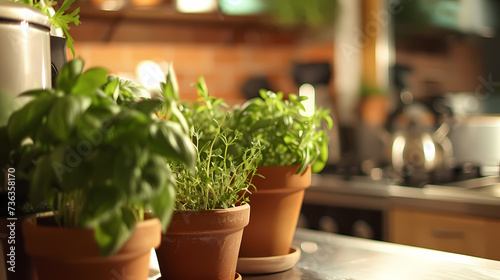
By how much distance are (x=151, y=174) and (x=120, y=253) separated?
108 millimetres

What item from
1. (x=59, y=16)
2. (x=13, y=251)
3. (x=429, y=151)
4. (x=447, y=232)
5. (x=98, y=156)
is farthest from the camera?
(x=429, y=151)

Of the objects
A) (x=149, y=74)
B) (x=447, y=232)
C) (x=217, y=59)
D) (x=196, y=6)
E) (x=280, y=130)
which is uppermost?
(x=196, y=6)

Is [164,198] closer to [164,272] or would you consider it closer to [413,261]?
[164,272]

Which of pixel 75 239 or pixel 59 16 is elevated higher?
pixel 59 16

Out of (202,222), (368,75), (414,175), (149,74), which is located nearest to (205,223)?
(202,222)

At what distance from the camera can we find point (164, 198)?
19.5 inches

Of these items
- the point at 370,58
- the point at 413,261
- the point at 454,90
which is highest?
the point at 370,58

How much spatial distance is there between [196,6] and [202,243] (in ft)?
7.73

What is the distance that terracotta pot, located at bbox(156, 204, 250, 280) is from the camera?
25.6 inches

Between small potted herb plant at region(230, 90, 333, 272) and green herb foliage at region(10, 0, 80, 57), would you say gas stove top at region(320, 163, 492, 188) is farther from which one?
green herb foliage at region(10, 0, 80, 57)

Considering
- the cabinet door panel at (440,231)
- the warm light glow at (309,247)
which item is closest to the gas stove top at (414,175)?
the cabinet door panel at (440,231)

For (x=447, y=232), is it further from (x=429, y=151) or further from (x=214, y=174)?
(x=214, y=174)

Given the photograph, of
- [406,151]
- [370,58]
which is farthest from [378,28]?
[406,151]

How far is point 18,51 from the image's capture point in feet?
2.14
